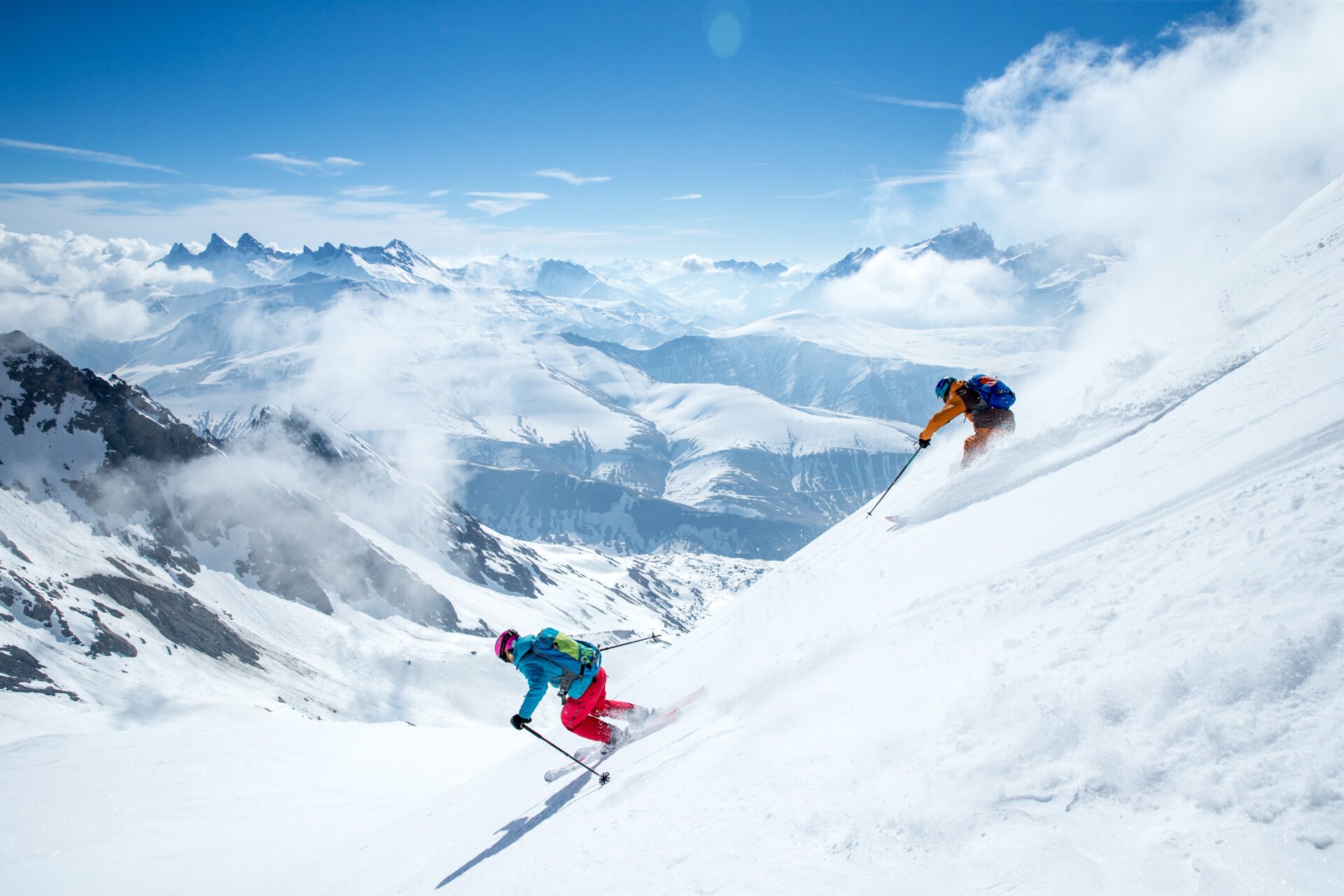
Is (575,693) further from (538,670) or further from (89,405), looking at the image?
(89,405)

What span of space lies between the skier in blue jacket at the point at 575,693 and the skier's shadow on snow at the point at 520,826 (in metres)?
0.88

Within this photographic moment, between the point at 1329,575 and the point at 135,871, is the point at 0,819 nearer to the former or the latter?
the point at 135,871

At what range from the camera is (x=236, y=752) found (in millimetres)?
25000

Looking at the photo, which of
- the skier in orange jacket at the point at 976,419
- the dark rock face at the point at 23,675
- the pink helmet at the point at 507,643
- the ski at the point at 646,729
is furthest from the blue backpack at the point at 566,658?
the dark rock face at the point at 23,675

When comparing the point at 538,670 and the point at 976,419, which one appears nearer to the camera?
the point at 538,670

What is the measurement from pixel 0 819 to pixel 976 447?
29.4 meters

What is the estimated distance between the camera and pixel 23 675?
62062 millimetres

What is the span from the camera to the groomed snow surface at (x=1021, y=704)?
190 inches

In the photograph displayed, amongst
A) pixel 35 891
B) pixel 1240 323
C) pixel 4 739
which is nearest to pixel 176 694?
pixel 4 739

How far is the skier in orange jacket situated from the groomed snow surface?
50cm

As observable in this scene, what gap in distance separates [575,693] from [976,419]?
1142 centimetres

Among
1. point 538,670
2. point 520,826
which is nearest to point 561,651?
point 538,670

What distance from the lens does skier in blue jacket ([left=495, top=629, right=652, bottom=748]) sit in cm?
1223

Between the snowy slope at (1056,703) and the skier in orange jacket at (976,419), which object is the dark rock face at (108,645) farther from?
the skier in orange jacket at (976,419)
